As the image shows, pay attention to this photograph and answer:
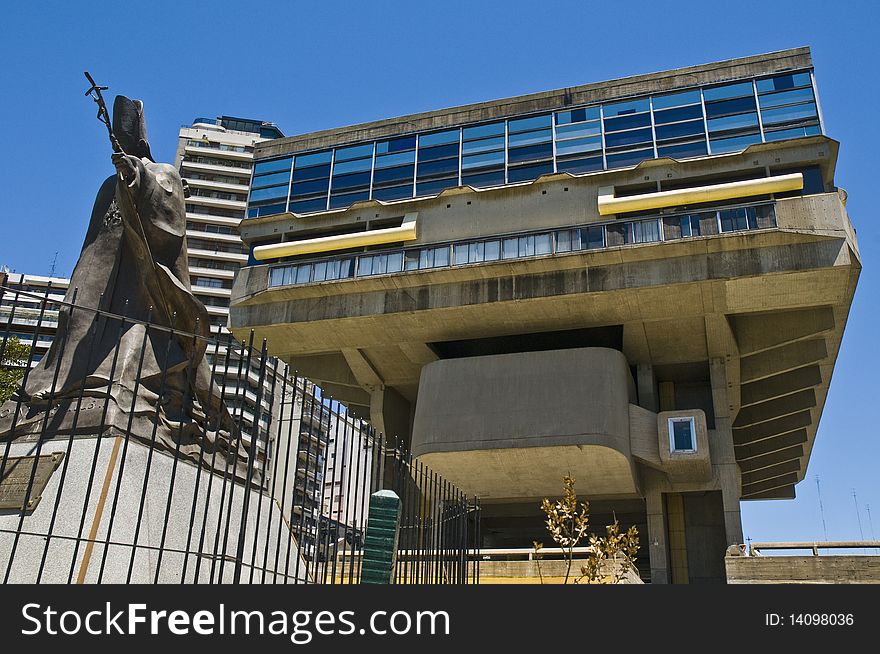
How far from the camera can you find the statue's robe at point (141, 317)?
8.88m

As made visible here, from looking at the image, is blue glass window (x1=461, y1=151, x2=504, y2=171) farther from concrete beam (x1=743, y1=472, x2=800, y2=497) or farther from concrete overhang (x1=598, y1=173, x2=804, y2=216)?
concrete beam (x1=743, y1=472, x2=800, y2=497)

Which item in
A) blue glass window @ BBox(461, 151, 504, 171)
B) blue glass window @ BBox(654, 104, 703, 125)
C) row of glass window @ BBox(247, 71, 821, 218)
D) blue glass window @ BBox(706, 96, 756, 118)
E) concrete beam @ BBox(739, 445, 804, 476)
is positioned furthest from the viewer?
concrete beam @ BBox(739, 445, 804, 476)

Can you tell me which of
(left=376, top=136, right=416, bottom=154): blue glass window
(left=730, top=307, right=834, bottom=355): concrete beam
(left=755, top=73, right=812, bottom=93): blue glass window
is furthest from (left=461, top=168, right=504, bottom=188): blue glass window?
(left=730, top=307, right=834, bottom=355): concrete beam

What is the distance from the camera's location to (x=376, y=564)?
8180 millimetres

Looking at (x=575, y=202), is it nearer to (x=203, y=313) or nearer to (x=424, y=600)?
(x=203, y=313)

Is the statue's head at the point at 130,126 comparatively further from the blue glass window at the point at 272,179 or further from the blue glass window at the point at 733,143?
the blue glass window at the point at 272,179

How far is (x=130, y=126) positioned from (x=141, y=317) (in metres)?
2.88

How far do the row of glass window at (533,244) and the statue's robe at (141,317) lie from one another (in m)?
20.3

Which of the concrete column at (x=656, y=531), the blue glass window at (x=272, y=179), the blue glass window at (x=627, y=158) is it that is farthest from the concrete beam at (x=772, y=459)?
the blue glass window at (x=272, y=179)

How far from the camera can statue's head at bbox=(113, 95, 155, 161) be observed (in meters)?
10.6

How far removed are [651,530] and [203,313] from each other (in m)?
26.1

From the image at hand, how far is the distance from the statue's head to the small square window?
78.3ft

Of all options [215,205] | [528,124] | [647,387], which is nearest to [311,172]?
[528,124]

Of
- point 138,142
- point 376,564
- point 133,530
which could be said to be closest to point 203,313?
point 138,142
